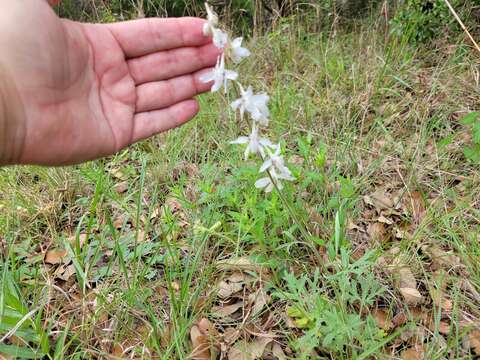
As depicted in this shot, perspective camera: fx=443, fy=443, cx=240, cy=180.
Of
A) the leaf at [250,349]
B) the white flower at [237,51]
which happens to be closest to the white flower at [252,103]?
the white flower at [237,51]

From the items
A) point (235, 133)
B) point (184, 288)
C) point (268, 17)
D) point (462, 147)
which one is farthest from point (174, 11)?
point (184, 288)

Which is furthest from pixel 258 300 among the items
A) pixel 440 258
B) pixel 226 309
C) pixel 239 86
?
pixel 239 86

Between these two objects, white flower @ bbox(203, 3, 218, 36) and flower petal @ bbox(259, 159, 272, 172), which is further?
flower petal @ bbox(259, 159, 272, 172)

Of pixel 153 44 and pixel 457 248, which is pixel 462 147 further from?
pixel 153 44

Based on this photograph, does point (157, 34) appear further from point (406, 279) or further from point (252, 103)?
point (406, 279)

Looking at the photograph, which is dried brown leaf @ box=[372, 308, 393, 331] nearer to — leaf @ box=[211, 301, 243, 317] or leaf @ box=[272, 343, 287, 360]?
leaf @ box=[272, 343, 287, 360]

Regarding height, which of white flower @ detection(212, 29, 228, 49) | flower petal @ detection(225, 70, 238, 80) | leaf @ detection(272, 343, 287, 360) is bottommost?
leaf @ detection(272, 343, 287, 360)

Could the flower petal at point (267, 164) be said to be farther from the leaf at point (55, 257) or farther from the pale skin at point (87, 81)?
the leaf at point (55, 257)

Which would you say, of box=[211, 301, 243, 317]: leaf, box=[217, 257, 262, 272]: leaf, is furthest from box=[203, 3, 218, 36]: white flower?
box=[211, 301, 243, 317]: leaf
